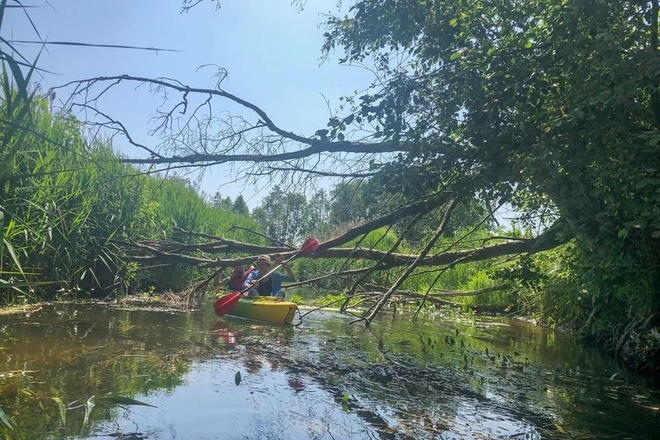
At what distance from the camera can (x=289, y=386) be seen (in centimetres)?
486

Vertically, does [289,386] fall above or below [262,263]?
below

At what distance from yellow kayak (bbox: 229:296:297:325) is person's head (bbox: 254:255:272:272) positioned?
1.60 ft

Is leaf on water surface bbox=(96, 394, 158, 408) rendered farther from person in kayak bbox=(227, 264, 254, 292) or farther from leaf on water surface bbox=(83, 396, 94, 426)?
person in kayak bbox=(227, 264, 254, 292)

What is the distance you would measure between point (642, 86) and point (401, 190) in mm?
2093

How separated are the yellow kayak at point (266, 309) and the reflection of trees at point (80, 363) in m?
1.34

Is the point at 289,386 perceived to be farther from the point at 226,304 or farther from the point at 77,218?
the point at 77,218

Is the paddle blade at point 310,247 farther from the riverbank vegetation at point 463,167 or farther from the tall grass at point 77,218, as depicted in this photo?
the tall grass at point 77,218

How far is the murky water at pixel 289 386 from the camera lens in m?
3.76

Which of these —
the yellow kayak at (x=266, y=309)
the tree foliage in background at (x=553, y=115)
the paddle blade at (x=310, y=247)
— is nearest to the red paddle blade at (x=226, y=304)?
the yellow kayak at (x=266, y=309)

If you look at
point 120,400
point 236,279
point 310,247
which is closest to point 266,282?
point 236,279

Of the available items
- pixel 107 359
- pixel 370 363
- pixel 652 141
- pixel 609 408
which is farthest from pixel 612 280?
pixel 107 359

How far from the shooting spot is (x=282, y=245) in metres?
8.55

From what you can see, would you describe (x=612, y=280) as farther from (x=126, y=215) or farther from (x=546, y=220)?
(x=126, y=215)

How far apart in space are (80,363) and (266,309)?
4.07 metres
